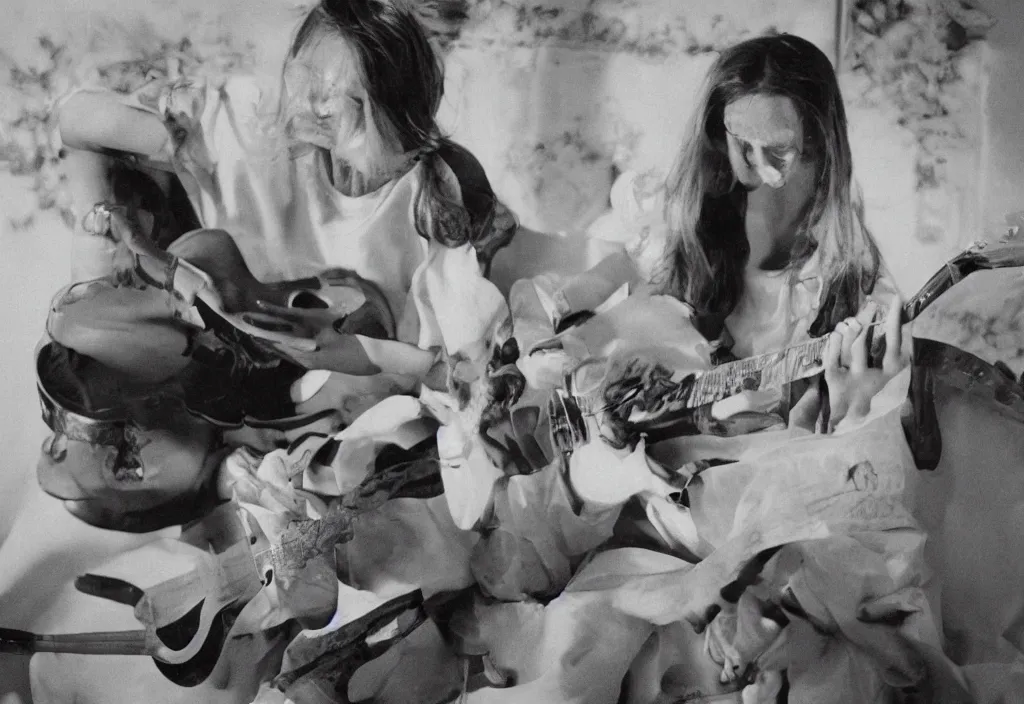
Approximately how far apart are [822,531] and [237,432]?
2.38 m

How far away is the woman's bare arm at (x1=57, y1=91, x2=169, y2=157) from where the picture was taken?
4.41 meters

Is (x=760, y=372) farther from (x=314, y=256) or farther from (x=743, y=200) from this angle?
(x=314, y=256)

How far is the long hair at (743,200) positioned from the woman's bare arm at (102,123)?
2153 mm

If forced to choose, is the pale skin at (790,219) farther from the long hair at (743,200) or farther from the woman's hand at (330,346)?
the woman's hand at (330,346)

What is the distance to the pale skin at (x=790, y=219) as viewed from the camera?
14.5ft

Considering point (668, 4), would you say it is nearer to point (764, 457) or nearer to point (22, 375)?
point (764, 457)

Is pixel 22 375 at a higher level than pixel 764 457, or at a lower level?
higher

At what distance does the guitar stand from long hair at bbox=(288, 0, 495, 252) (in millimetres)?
645

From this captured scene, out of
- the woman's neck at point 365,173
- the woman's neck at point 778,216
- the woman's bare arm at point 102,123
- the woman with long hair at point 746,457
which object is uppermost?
the woman's bare arm at point 102,123

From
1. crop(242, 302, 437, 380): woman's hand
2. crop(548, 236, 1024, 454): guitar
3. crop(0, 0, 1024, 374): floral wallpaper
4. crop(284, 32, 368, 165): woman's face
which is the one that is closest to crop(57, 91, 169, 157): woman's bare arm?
crop(0, 0, 1024, 374): floral wallpaper

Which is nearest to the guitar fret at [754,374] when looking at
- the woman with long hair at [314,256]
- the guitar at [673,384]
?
the guitar at [673,384]

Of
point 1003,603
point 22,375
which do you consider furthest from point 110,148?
point 1003,603

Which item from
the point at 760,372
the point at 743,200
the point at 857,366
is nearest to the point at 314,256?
the point at 743,200

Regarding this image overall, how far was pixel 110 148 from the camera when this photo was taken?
14.5 ft
